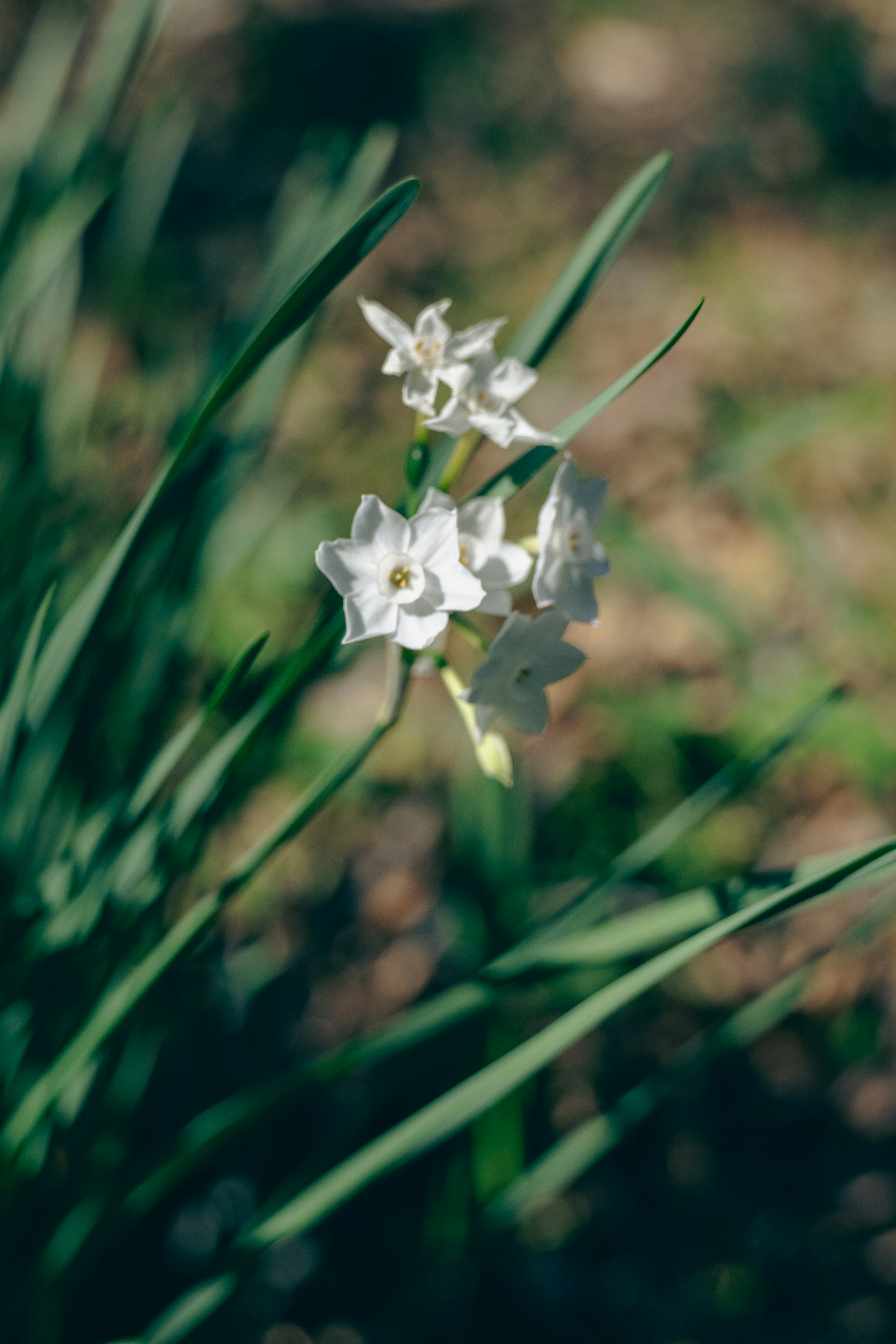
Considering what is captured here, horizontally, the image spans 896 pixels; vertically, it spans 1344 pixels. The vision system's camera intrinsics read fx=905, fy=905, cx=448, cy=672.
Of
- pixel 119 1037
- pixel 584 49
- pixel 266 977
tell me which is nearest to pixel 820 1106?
pixel 266 977

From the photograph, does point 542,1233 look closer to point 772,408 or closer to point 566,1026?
point 566,1026

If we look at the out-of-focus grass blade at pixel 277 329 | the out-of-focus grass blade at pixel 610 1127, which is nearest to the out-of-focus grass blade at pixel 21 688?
the out-of-focus grass blade at pixel 277 329

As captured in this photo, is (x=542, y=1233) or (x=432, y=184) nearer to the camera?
(x=542, y=1233)

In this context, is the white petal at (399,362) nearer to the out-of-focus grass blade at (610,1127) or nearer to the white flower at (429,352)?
the white flower at (429,352)

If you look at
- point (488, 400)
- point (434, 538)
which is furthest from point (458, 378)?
point (434, 538)

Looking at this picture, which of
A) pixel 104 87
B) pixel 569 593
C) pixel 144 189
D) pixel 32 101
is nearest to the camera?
pixel 569 593

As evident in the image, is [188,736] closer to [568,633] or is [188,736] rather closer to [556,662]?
[556,662]

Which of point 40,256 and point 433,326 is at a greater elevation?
point 40,256
